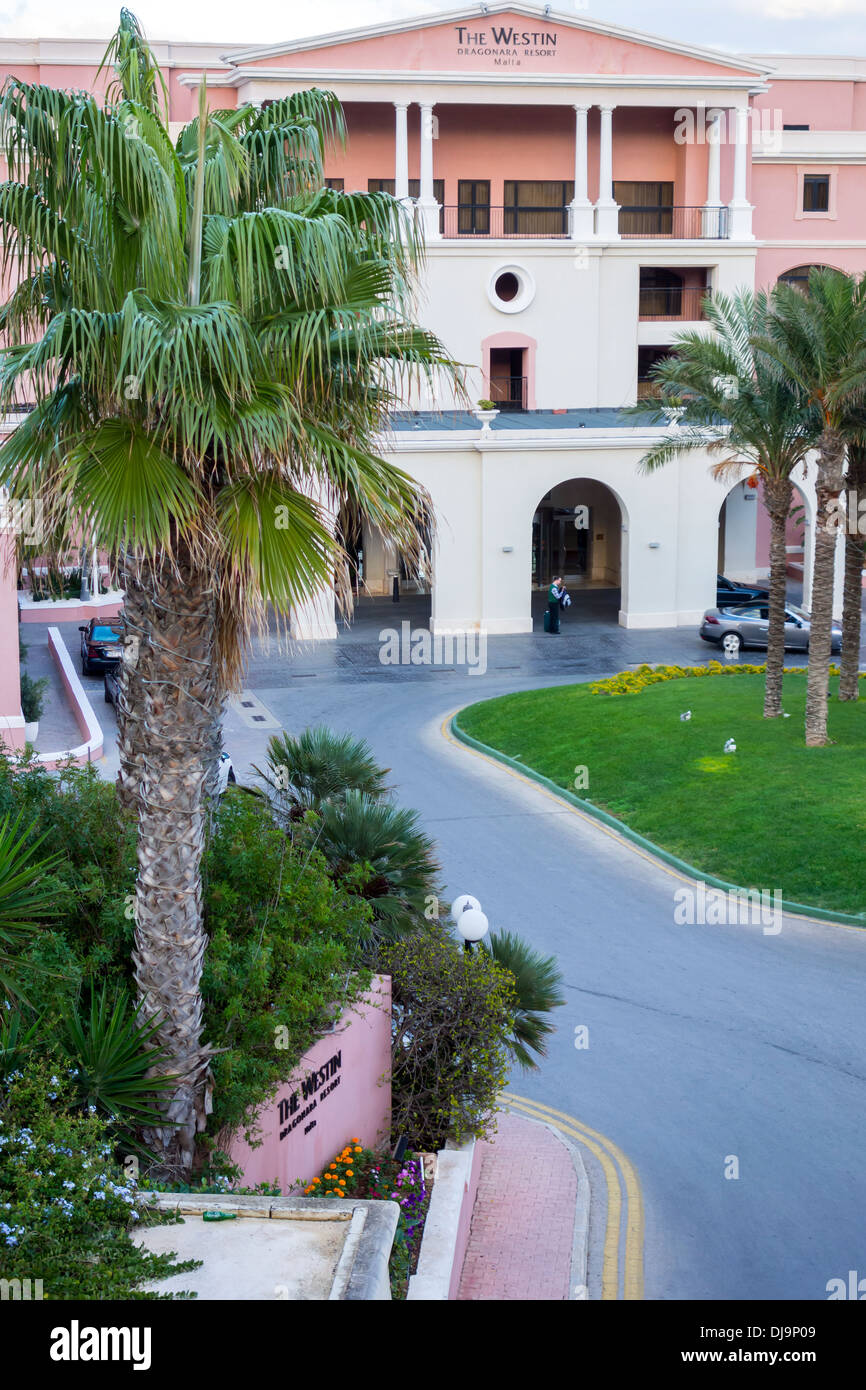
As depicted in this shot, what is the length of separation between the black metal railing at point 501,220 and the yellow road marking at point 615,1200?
39559 mm

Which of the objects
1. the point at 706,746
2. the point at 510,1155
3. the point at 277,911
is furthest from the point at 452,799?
the point at 277,911

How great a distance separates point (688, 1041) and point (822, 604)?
11908 mm

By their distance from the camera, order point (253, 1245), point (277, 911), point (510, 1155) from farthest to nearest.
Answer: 1. point (510, 1155)
2. point (277, 911)
3. point (253, 1245)

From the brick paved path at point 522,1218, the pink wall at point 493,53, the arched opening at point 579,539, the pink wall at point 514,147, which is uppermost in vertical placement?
the pink wall at point 493,53

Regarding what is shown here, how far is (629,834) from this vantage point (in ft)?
76.7

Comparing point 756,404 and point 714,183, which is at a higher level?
point 714,183

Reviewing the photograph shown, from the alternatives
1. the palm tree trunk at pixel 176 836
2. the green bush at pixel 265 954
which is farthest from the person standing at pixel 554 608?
the palm tree trunk at pixel 176 836

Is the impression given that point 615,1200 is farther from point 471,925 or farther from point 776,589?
point 776,589

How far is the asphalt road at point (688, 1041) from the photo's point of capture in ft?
41.5

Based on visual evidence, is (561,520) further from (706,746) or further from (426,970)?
(426,970)

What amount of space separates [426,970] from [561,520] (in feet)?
124

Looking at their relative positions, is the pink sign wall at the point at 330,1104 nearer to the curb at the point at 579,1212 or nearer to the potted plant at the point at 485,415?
the curb at the point at 579,1212

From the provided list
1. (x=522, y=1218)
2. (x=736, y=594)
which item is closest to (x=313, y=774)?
(x=522, y=1218)

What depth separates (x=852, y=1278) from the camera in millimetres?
11977
